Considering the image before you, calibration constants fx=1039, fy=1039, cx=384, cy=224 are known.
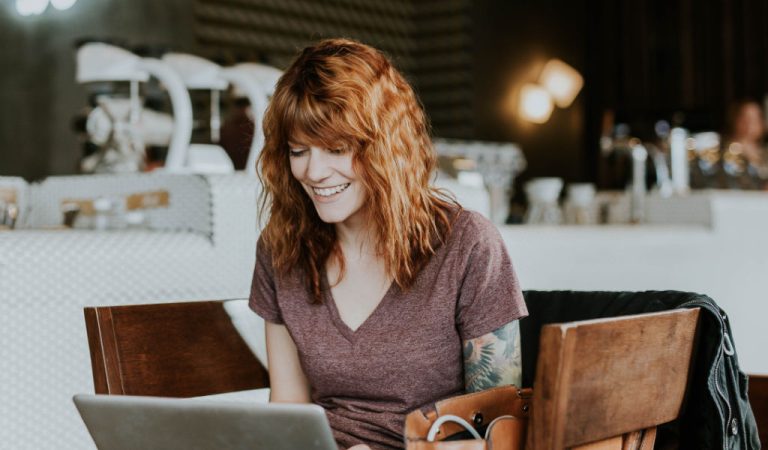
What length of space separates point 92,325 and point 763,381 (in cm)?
106

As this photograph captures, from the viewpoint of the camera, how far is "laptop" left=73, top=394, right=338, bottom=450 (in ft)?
3.48

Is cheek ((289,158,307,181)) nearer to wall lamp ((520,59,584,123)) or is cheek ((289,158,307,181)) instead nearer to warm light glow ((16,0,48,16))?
warm light glow ((16,0,48,16))

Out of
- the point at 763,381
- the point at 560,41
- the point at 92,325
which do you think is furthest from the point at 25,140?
the point at 560,41

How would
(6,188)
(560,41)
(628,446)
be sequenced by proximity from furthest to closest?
(560,41)
(6,188)
(628,446)

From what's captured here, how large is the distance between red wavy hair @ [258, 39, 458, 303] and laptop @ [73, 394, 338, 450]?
1.62 feet

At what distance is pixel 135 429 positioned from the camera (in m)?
1.17

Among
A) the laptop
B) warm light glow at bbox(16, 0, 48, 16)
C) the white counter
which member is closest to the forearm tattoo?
the laptop

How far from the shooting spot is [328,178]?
1547 mm

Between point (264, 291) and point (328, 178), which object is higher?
point (328, 178)

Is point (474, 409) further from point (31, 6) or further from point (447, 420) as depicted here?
point (31, 6)

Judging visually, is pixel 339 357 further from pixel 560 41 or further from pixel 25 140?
pixel 560 41

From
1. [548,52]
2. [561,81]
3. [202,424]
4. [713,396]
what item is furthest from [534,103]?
[202,424]

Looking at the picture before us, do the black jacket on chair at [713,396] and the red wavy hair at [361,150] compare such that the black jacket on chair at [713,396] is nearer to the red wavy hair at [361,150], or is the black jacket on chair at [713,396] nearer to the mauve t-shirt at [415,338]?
the mauve t-shirt at [415,338]

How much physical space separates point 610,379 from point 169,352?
2.43 feet
